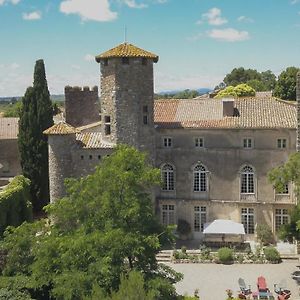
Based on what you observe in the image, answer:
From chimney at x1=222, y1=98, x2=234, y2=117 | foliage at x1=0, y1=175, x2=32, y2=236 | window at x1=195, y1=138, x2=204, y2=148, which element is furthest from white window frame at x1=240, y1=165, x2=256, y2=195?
foliage at x1=0, y1=175, x2=32, y2=236

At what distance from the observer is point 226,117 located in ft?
130

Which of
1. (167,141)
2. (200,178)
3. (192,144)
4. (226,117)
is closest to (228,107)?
(226,117)

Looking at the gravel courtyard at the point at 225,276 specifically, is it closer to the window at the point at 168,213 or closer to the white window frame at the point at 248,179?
the window at the point at 168,213

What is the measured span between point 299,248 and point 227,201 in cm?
602

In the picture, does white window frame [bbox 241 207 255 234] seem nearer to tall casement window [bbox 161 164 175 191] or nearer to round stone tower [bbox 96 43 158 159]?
tall casement window [bbox 161 164 175 191]

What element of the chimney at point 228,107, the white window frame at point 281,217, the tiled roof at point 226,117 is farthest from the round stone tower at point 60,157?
the white window frame at point 281,217

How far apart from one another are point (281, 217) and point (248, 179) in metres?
3.62

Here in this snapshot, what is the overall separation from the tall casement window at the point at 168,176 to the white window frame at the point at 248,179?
5.11 meters

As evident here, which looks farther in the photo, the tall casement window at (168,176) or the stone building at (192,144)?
the tall casement window at (168,176)

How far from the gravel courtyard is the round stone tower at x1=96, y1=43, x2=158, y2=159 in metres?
9.33

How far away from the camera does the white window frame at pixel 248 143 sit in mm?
38781

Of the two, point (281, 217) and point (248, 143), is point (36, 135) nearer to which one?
point (248, 143)

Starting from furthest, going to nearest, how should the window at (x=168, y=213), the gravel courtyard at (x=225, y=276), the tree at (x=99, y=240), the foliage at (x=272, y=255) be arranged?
1. the window at (x=168, y=213)
2. the foliage at (x=272, y=255)
3. the gravel courtyard at (x=225, y=276)
4. the tree at (x=99, y=240)

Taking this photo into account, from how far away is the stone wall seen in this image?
45156mm
